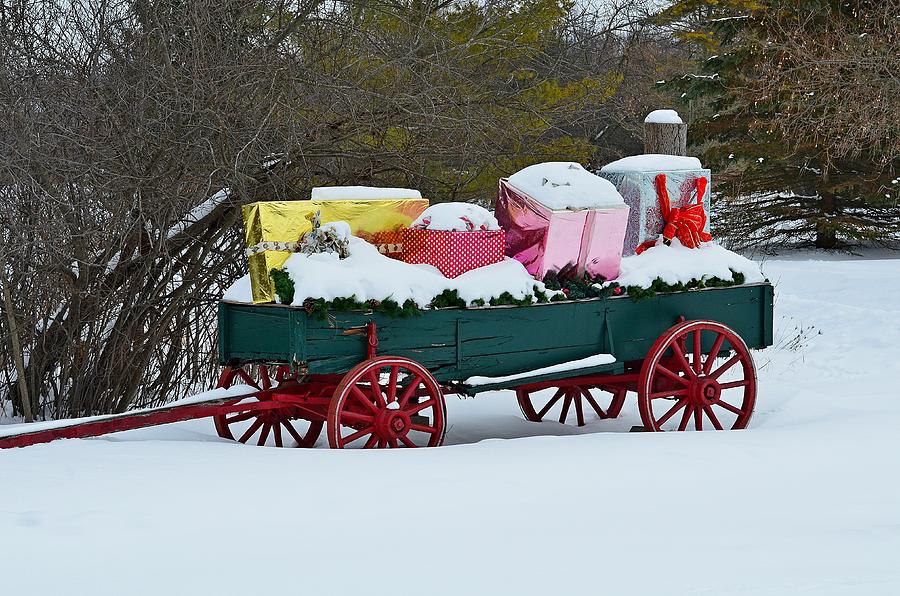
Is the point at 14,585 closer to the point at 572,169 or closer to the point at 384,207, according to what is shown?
the point at 384,207

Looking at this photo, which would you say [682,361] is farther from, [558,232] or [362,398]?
[362,398]

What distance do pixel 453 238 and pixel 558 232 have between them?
604mm

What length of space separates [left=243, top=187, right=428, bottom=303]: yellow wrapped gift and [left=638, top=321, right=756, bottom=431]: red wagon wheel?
1.54m

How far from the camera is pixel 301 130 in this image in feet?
23.7

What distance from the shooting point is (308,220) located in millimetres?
5609

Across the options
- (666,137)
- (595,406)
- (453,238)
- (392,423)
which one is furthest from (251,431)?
(666,137)

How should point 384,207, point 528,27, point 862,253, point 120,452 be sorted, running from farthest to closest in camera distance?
point 862,253 → point 528,27 → point 384,207 → point 120,452

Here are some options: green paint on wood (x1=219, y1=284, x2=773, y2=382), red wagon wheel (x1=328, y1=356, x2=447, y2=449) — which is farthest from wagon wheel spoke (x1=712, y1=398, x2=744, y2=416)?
red wagon wheel (x1=328, y1=356, x2=447, y2=449)

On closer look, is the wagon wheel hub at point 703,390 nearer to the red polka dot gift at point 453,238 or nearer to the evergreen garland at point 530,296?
the evergreen garland at point 530,296

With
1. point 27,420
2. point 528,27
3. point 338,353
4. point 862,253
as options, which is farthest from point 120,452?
point 862,253

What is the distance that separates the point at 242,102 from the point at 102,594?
3.99 metres

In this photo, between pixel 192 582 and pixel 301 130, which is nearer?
pixel 192 582

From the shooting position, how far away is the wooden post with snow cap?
8.31m

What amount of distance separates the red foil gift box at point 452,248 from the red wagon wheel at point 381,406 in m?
0.59
